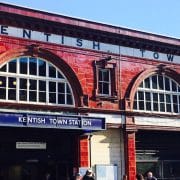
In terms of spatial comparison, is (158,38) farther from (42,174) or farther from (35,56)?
(42,174)

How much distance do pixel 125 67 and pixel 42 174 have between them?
7906 mm

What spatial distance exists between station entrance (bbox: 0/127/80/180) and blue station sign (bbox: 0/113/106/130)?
3.85 feet

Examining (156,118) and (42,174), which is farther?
(156,118)

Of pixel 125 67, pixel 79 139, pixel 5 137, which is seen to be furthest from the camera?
pixel 125 67

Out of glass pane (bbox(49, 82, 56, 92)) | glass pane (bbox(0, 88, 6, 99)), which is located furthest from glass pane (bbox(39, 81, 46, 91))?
glass pane (bbox(0, 88, 6, 99))

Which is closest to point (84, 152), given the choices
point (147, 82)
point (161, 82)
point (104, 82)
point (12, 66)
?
point (104, 82)

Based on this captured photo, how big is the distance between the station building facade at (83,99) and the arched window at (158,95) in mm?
61

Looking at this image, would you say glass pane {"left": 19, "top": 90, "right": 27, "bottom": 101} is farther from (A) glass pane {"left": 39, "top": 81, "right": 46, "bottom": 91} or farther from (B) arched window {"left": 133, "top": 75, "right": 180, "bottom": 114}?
(B) arched window {"left": 133, "top": 75, "right": 180, "bottom": 114}

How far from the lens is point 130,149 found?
1081 inches

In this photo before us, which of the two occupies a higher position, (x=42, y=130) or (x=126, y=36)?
(x=126, y=36)

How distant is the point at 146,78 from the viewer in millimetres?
29641

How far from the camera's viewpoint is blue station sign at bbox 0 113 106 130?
853 inches

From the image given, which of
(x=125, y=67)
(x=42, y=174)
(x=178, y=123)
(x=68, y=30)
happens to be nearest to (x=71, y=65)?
(x=68, y=30)

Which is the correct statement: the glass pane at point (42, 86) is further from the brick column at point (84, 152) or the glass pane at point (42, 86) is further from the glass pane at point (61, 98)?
the brick column at point (84, 152)
